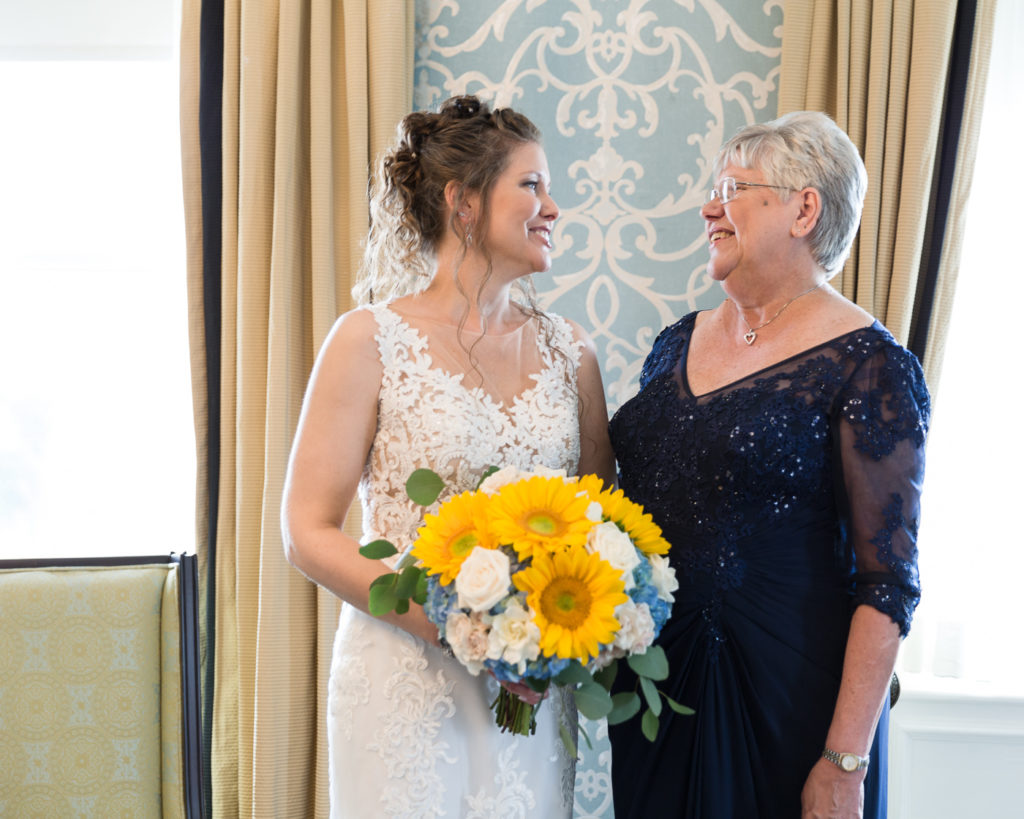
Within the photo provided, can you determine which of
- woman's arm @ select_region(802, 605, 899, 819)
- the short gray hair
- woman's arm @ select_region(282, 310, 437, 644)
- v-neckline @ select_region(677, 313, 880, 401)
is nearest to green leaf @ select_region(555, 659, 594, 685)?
woman's arm @ select_region(282, 310, 437, 644)

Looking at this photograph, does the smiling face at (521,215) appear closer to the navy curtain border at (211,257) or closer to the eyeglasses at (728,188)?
the eyeglasses at (728,188)

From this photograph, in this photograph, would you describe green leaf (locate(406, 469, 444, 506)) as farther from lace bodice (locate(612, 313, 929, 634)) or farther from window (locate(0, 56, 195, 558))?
window (locate(0, 56, 195, 558))

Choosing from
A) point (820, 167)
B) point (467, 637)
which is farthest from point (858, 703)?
point (820, 167)

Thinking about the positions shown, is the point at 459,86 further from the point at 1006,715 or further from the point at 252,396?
the point at 1006,715

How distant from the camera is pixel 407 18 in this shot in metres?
2.37

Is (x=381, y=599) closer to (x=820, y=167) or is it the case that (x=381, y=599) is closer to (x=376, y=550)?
(x=376, y=550)

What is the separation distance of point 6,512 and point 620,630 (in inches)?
89.4

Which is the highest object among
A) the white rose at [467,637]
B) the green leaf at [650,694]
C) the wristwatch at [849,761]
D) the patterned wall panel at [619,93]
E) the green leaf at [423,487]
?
the patterned wall panel at [619,93]

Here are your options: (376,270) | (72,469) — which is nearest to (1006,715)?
(376,270)

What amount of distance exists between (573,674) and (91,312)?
2.17 m

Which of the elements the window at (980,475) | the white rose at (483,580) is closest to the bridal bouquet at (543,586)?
the white rose at (483,580)

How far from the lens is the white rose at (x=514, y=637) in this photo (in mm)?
1229

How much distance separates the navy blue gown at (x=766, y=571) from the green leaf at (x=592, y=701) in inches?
15.8

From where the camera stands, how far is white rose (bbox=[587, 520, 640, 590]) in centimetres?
126
